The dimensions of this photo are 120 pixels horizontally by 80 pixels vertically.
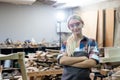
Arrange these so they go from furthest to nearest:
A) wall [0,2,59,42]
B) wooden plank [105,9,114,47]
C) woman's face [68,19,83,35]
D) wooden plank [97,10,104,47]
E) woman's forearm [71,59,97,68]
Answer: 1. wall [0,2,59,42]
2. wooden plank [97,10,104,47]
3. wooden plank [105,9,114,47]
4. woman's face [68,19,83,35]
5. woman's forearm [71,59,97,68]

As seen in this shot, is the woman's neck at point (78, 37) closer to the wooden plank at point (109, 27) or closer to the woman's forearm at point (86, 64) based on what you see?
the woman's forearm at point (86, 64)

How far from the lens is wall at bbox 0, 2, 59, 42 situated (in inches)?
325

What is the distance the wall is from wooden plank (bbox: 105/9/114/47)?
108 inches

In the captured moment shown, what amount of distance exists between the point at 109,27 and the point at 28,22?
328cm

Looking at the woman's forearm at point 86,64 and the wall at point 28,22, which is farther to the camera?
the wall at point 28,22

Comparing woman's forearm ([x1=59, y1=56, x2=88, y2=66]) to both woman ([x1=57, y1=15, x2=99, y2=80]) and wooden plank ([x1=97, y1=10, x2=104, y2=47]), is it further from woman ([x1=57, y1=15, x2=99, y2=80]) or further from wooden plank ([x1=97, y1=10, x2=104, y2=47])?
wooden plank ([x1=97, y1=10, x2=104, y2=47])

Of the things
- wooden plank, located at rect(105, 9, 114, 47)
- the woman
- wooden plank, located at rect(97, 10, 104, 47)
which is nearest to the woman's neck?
the woman

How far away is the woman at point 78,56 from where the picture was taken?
2.46m

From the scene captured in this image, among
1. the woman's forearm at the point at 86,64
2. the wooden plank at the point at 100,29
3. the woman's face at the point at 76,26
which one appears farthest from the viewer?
the wooden plank at the point at 100,29

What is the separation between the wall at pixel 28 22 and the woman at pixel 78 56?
6.02 meters

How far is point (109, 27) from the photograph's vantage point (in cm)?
673

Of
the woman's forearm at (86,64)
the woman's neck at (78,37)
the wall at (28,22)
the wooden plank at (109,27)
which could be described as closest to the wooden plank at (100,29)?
the wooden plank at (109,27)

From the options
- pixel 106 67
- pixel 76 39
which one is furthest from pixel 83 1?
pixel 76 39

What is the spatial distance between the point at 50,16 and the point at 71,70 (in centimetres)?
662
